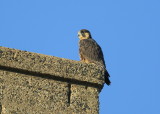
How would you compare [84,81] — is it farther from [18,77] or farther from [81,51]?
[81,51]

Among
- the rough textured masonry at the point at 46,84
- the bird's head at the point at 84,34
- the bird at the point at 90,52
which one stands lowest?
the rough textured masonry at the point at 46,84

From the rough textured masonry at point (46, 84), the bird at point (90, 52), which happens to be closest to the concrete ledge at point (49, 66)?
the rough textured masonry at point (46, 84)

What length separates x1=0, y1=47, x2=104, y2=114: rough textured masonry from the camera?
405cm

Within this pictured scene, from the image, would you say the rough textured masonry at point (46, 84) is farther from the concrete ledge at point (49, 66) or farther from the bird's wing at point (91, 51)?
the bird's wing at point (91, 51)

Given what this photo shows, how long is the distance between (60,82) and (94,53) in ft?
15.5

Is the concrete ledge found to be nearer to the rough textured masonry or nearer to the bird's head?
the rough textured masonry

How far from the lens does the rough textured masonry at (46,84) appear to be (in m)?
4.05

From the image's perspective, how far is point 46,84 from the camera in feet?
13.9

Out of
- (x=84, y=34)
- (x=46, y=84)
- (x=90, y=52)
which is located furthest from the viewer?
(x=84, y=34)

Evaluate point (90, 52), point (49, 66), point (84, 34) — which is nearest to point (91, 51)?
point (90, 52)

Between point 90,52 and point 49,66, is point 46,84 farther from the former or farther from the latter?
point 90,52

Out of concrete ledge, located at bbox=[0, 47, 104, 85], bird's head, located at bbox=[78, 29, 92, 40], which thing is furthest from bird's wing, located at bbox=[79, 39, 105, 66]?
concrete ledge, located at bbox=[0, 47, 104, 85]

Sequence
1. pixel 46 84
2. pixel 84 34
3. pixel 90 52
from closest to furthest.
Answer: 1. pixel 46 84
2. pixel 90 52
3. pixel 84 34

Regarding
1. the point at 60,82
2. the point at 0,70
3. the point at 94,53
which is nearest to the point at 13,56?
the point at 0,70
